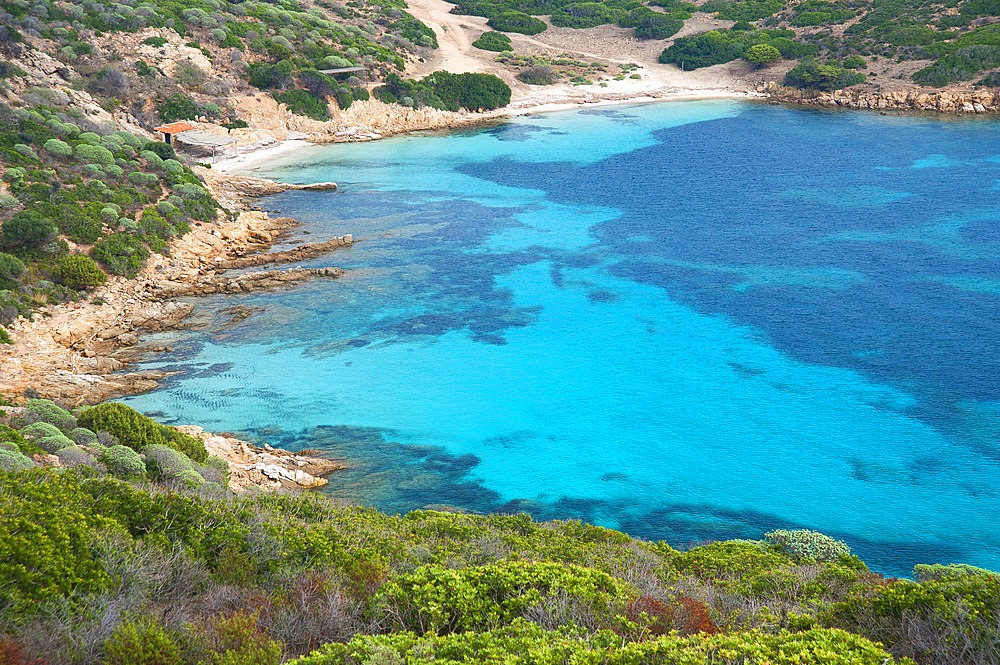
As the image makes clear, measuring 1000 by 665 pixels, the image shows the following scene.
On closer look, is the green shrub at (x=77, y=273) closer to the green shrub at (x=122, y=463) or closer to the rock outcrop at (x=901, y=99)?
the green shrub at (x=122, y=463)

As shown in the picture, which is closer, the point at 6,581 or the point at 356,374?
the point at 6,581

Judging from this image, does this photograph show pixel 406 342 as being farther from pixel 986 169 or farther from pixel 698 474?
pixel 986 169

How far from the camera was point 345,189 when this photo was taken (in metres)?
50.5

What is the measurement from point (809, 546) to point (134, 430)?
17.3 metres

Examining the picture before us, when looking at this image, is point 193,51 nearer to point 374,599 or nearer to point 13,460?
point 13,460

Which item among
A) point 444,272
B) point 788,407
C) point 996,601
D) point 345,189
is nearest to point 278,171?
point 345,189

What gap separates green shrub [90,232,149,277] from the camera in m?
32.0

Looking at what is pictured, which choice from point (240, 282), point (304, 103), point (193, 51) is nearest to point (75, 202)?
point (240, 282)

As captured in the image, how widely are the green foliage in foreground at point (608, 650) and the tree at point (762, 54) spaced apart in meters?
88.6

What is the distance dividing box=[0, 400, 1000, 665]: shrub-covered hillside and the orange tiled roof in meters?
43.2

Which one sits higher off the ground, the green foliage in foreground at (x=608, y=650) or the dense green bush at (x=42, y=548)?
the dense green bush at (x=42, y=548)

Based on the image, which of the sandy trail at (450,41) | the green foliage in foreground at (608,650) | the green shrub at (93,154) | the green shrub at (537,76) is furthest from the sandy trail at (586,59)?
the green foliage in foreground at (608,650)

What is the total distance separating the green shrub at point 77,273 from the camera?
29.8 metres

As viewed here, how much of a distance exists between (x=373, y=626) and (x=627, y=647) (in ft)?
11.1
